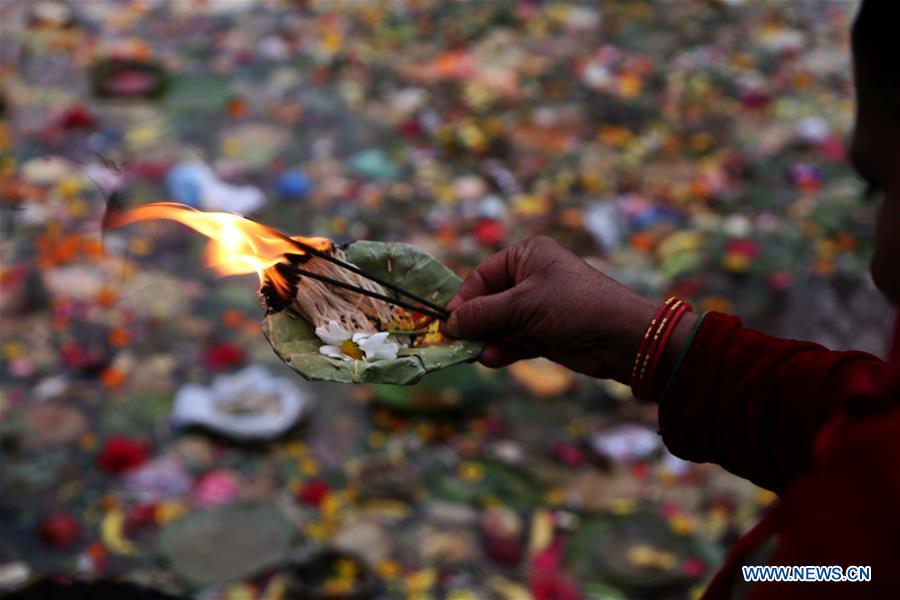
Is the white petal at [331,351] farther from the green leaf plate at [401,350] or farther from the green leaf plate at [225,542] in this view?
the green leaf plate at [225,542]

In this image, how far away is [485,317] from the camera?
170 cm

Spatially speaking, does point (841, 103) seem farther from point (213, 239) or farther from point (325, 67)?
point (213, 239)

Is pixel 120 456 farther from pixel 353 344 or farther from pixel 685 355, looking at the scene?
pixel 685 355

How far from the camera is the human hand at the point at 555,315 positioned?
5.33 feet

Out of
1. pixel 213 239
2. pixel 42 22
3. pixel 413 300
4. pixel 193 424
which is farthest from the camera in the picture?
pixel 42 22

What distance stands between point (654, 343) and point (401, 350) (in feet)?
1.54

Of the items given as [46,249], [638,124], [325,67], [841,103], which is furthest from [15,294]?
[841,103]

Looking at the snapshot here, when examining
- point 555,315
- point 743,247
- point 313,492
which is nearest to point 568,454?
point 313,492

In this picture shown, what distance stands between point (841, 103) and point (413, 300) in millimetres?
4162

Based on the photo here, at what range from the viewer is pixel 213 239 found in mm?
1750

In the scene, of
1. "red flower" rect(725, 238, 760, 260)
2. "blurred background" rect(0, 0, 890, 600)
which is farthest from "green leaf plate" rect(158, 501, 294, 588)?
"red flower" rect(725, 238, 760, 260)

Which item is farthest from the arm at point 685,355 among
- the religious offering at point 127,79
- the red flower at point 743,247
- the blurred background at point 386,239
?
the religious offering at point 127,79

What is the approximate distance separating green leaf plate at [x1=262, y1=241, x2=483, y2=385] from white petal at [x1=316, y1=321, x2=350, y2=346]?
2 cm

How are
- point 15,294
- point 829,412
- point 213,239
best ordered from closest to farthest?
1. point 829,412
2. point 213,239
3. point 15,294
